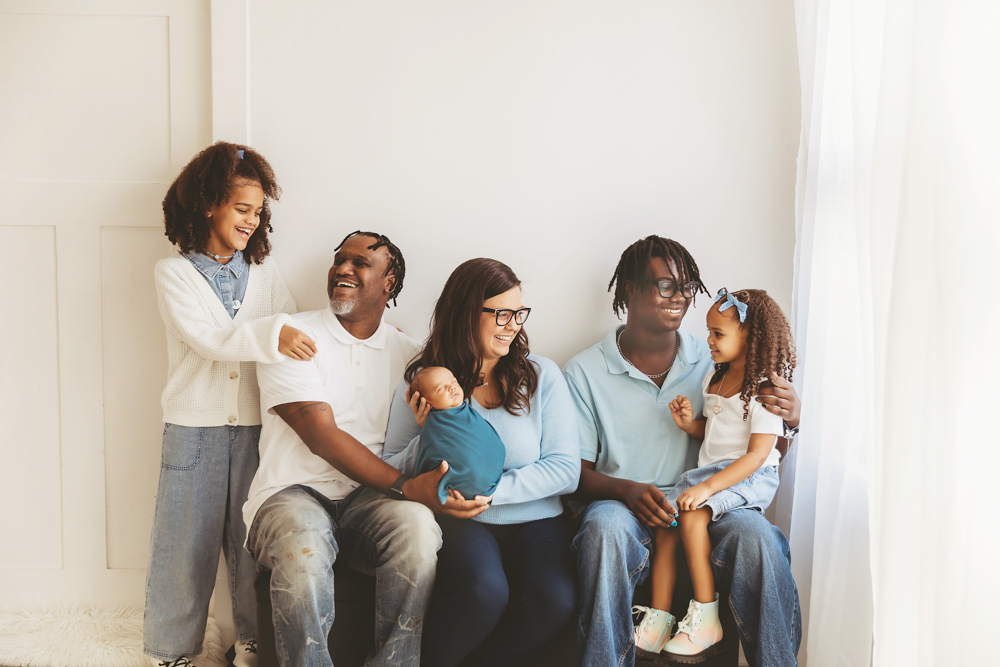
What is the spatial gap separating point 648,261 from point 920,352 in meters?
0.85

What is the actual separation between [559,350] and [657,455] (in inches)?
18.9

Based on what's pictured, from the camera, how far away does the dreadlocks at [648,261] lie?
1.79 meters

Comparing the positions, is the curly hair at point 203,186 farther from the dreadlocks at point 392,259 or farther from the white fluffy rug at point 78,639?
the white fluffy rug at point 78,639

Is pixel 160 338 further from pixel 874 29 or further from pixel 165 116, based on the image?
pixel 874 29

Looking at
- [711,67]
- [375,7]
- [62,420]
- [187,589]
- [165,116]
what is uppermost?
[375,7]

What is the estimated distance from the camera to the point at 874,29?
1.22 m

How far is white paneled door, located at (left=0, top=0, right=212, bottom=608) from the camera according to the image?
6.38ft

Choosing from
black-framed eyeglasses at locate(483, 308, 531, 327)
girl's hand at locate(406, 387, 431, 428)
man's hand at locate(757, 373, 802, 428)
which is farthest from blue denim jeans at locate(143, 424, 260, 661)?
man's hand at locate(757, 373, 802, 428)

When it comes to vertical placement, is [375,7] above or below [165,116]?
above

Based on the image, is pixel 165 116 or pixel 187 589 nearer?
pixel 187 589

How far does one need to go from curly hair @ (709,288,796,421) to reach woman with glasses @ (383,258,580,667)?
1.61 feet

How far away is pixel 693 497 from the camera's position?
152cm

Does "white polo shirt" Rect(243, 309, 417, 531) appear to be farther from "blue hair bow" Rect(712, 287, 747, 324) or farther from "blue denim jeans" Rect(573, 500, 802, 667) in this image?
"blue hair bow" Rect(712, 287, 747, 324)

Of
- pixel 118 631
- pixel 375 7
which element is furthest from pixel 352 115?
pixel 118 631
